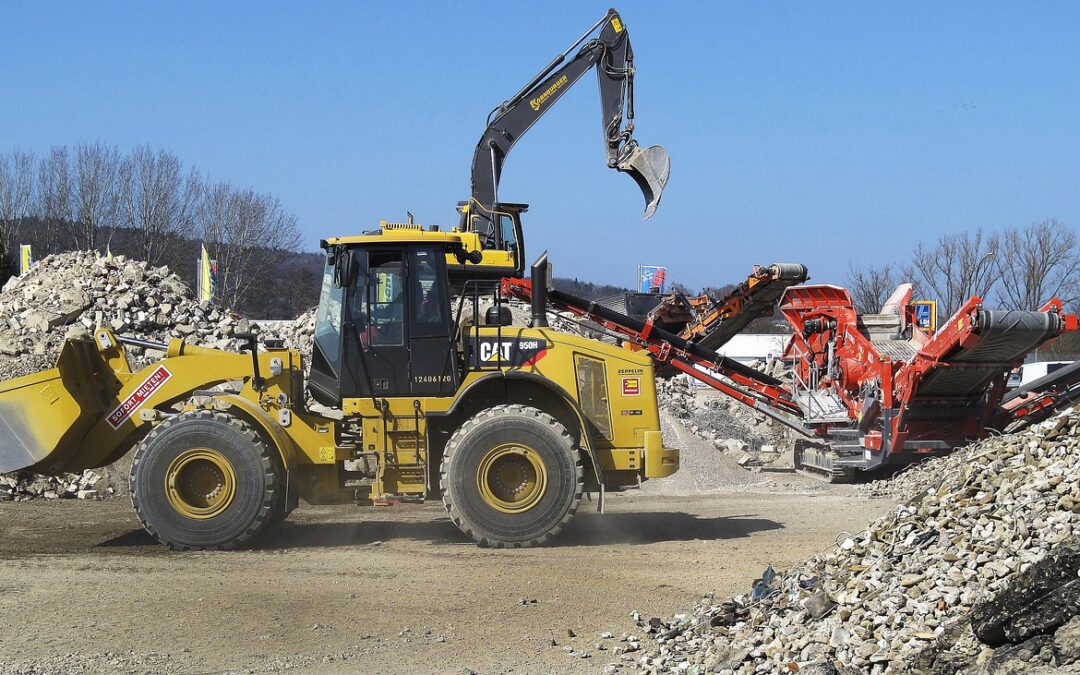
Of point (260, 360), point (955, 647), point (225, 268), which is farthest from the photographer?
point (225, 268)

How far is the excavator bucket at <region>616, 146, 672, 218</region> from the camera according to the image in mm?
17688

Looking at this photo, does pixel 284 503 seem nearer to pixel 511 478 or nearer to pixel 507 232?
pixel 511 478

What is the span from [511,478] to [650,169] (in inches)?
341

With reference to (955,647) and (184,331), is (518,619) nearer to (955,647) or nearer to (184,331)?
(955,647)

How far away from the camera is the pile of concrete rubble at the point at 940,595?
5336 mm

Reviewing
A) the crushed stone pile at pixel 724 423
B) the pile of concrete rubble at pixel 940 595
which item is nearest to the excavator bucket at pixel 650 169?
the crushed stone pile at pixel 724 423

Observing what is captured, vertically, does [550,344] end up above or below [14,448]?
above

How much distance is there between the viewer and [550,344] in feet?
34.7

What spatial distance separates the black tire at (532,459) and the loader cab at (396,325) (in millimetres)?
630

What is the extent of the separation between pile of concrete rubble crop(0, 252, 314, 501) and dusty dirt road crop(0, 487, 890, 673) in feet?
15.6

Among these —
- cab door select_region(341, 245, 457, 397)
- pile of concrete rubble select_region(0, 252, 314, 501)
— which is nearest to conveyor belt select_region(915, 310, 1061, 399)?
cab door select_region(341, 245, 457, 397)

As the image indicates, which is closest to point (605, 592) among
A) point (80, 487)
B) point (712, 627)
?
point (712, 627)

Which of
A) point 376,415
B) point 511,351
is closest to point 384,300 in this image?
point 376,415

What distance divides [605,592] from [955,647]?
3.38 m
